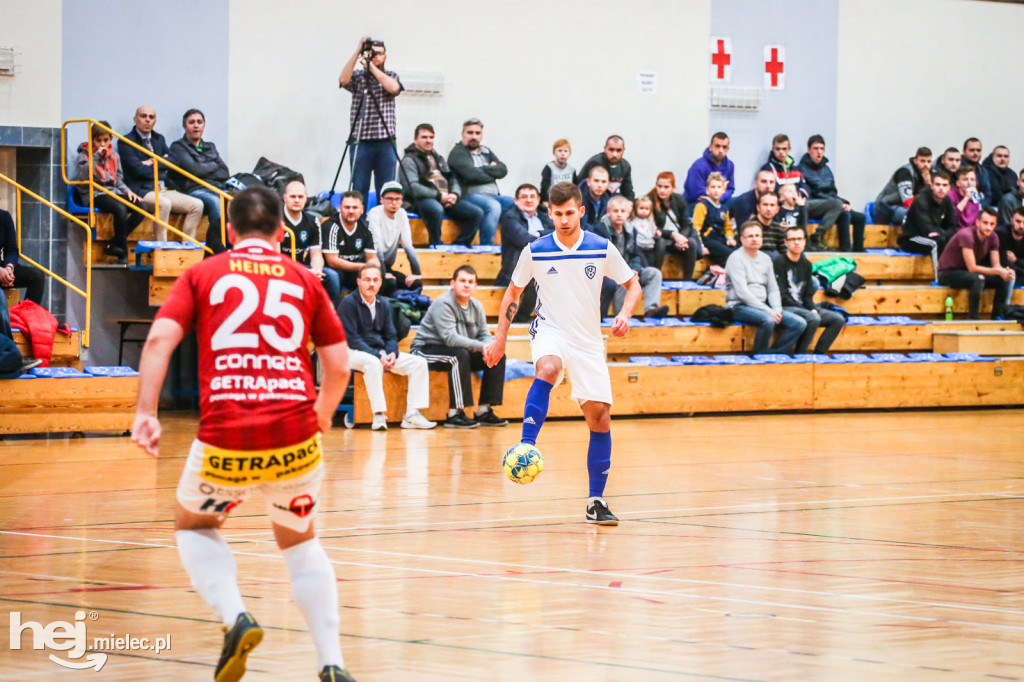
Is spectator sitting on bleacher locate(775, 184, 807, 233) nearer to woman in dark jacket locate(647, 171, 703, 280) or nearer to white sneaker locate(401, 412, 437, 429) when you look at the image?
woman in dark jacket locate(647, 171, 703, 280)

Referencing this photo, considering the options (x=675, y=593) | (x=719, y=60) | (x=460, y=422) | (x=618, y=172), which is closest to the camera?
(x=675, y=593)

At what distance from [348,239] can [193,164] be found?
2.30 m

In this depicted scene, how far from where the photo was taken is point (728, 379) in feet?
43.5

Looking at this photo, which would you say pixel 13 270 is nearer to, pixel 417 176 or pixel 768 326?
pixel 417 176

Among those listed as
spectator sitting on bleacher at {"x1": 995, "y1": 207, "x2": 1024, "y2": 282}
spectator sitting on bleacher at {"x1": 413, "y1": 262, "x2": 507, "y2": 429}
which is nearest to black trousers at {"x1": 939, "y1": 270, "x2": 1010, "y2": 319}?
spectator sitting on bleacher at {"x1": 995, "y1": 207, "x2": 1024, "y2": 282}

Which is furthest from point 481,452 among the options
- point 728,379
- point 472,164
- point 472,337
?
point 472,164

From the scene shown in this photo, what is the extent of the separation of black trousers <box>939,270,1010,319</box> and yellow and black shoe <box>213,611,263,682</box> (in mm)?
13872

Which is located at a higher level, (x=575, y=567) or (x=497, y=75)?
(x=497, y=75)

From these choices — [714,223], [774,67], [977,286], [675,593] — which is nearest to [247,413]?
[675,593]

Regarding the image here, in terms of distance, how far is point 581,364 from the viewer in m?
6.75

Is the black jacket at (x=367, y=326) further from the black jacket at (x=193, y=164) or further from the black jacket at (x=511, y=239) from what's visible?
the black jacket at (x=193, y=164)

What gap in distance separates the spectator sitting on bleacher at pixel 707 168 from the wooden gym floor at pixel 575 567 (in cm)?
672

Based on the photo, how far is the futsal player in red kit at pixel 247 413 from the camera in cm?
350

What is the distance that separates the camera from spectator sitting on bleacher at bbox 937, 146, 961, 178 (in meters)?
17.3
